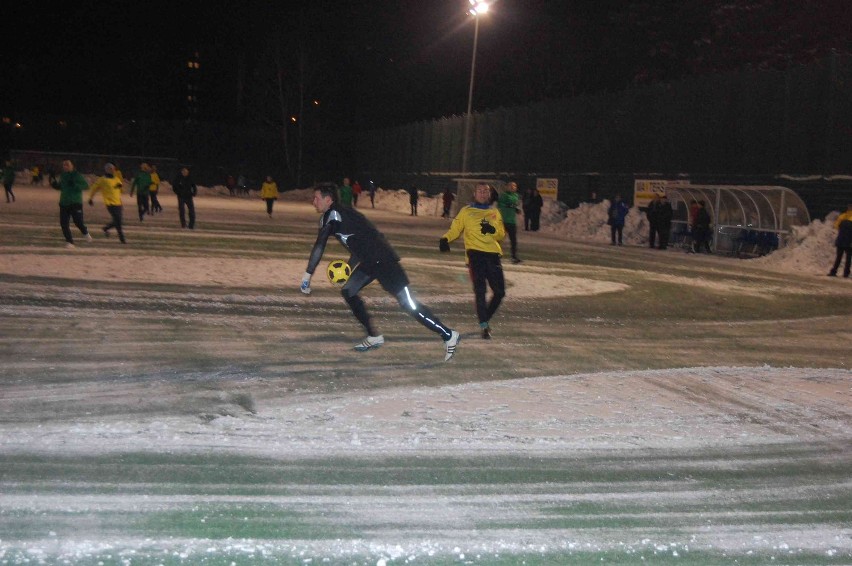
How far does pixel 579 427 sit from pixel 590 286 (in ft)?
35.9

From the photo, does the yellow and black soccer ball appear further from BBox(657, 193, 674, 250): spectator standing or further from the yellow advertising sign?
the yellow advertising sign

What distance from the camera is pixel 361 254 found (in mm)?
9672

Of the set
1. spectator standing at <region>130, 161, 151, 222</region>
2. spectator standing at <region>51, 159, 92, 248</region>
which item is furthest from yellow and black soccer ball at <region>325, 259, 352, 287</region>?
spectator standing at <region>130, 161, 151, 222</region>

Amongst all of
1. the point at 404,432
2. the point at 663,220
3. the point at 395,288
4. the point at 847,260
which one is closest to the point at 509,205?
the point at 847,260

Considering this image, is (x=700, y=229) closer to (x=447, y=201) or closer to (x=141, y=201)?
(x=141, y=201)

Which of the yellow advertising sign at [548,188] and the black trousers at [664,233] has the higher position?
the yellow advertising sign at [548,188]

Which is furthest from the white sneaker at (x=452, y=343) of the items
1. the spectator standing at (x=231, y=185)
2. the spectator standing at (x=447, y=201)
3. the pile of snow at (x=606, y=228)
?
the spectator standing at (x=231, y=185)

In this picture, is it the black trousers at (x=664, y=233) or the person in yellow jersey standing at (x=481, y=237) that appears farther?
the black trousers at (x=664, y=233)

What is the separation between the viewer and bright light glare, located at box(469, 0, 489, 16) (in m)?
44.6

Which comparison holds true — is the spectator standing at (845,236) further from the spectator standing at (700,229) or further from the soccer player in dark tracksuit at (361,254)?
the soccer player in dark tracksuit at (361,254)

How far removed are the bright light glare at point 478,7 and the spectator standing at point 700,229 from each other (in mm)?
17731

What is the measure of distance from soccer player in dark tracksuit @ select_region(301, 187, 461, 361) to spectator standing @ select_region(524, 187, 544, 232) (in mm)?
30674

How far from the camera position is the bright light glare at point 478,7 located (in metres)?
44.6

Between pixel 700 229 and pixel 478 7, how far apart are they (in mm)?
18735
